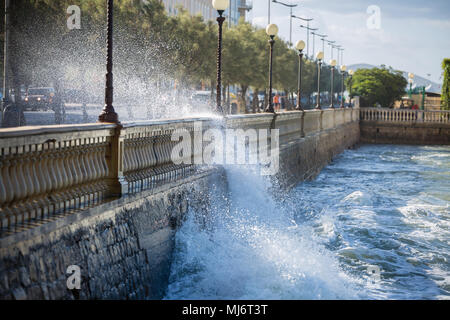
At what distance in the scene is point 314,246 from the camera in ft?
45.5

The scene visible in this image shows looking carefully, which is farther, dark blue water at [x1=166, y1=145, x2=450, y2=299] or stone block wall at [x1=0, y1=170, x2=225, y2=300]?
dark blue water at [x1=166, y1=145, x2=450, y2=299]

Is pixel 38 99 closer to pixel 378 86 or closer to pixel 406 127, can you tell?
pixel 406 127

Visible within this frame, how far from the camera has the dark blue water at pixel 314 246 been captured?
32.9 feet

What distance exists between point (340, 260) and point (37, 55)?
70.1 feet

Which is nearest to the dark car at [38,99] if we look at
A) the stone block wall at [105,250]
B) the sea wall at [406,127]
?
the sea wall at [406,127]

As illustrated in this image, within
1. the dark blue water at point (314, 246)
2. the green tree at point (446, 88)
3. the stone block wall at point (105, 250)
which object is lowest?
the dark blue water at point (314, 246)

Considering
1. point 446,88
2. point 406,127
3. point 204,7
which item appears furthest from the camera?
point 204,7

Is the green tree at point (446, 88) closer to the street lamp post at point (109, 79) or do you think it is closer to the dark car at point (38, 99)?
the dark car at point (38, 99)

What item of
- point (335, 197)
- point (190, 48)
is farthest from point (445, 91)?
point (335, 197)

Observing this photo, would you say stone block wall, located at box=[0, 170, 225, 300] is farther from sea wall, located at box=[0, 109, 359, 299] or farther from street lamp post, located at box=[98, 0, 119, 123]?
street lamp post, located at box=[98, 0, 119, 123]

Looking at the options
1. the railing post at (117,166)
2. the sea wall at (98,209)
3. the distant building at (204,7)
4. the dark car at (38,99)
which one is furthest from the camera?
the distant building at (204,7)

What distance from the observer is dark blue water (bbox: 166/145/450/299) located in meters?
10.0

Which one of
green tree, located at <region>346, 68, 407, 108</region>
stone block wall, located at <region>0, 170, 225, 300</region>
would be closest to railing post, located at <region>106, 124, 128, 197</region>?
stone block wall, located at <region>0, 170, 225, 300</region>

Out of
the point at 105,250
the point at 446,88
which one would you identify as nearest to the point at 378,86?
the point at 446,88
